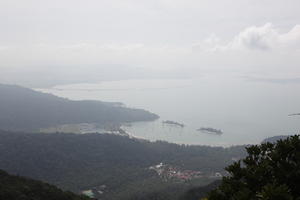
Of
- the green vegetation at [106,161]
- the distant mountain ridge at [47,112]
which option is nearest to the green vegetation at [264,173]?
the green vegetation at [106,161]

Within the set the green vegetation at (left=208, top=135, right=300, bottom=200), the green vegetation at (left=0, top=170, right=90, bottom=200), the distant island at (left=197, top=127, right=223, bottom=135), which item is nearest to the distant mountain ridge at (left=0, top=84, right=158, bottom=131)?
the distant island at (left=197, top=127, right=223, bottom=135)

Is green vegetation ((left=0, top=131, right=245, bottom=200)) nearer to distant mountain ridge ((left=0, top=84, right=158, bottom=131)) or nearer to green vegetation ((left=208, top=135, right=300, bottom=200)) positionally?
distant mountain ridge ((left=0, top=84, right=158, bottom=131))

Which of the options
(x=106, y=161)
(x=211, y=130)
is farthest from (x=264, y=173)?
(x=211, y=130)

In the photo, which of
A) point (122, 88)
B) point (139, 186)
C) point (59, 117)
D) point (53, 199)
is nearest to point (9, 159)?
point (139, 186)

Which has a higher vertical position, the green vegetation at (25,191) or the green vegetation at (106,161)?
the green vegetation at (25,191)

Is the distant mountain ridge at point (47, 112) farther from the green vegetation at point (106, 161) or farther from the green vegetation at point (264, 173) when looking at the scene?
the green vegetation at point (264, 173)

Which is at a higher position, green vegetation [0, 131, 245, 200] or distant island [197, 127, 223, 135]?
distant island [197, 127, 223, 135]
